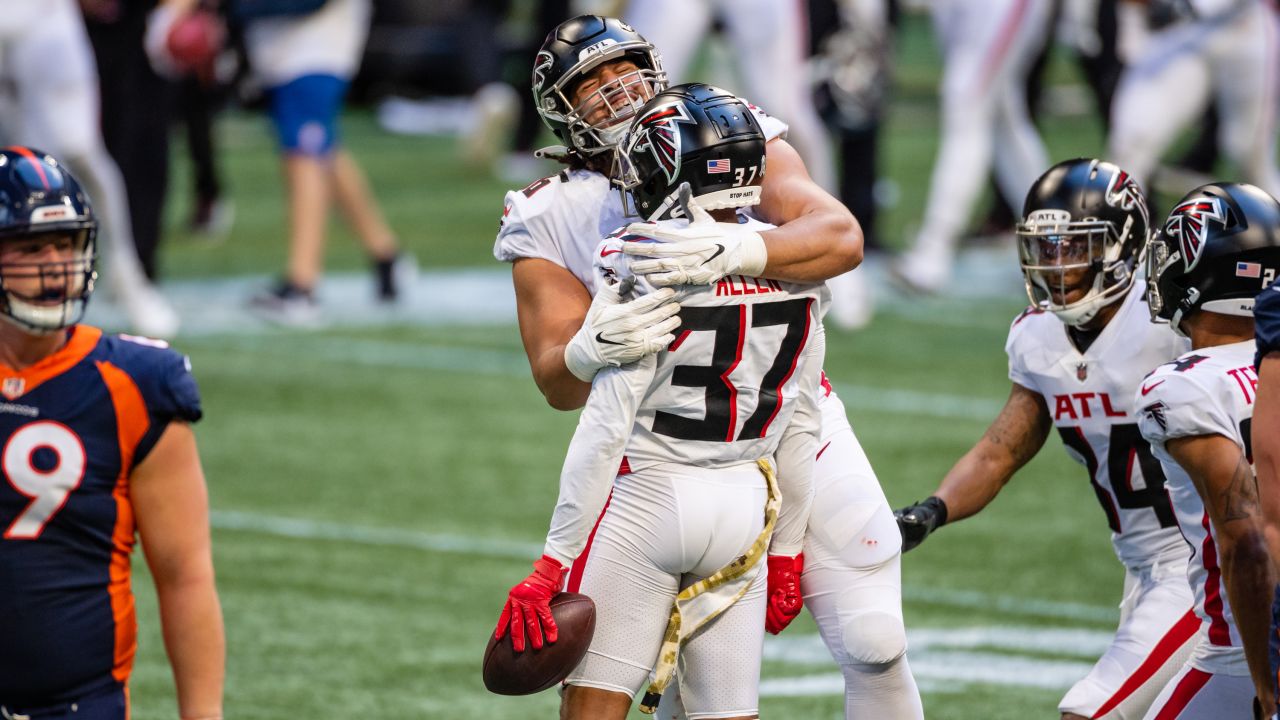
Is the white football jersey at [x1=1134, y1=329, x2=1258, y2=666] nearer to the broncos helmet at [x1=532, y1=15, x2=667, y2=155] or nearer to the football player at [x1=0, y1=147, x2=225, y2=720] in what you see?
the broncos helmet at [x1=532, y1=15, x2=667, y2=155]

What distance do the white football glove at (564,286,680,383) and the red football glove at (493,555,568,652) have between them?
1.35 feet

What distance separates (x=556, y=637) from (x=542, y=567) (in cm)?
15

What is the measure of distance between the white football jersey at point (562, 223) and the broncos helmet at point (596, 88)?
12 cm

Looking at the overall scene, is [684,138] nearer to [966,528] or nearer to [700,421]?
[700,421]

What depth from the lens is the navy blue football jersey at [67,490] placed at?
328cm

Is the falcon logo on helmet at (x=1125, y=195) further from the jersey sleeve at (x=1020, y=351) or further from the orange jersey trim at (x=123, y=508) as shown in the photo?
the orange jersey trim at (x=123, y=508)

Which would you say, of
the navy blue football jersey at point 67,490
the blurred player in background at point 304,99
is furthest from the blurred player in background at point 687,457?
the blurred player in background at point 304,99

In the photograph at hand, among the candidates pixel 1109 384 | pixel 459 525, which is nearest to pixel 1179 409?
pixel 1109 384

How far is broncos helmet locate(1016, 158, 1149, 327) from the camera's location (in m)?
4.21

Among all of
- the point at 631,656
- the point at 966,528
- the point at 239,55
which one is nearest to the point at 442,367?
the point at 966,528

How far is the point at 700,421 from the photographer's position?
145 inches

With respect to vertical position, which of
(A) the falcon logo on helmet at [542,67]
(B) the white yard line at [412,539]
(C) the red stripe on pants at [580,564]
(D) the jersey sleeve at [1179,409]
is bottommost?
(B) the white yard line at [412,539]

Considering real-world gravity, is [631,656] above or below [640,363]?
below

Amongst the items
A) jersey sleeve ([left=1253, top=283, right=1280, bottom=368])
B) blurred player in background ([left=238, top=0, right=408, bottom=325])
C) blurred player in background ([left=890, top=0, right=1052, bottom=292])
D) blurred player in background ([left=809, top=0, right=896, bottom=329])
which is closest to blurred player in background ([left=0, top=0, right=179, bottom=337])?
blurred player in background ([left=238, top=0, right=408, bottom=325])
